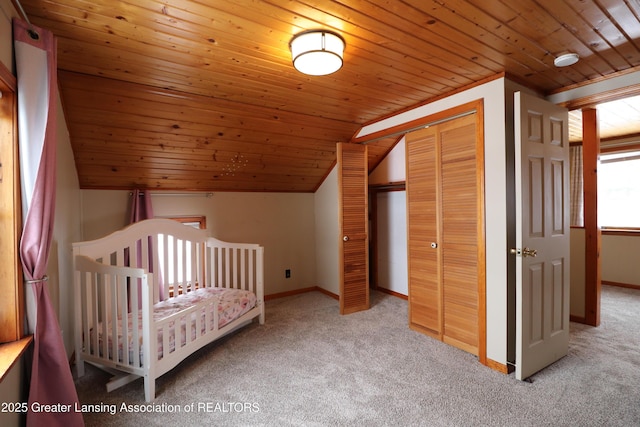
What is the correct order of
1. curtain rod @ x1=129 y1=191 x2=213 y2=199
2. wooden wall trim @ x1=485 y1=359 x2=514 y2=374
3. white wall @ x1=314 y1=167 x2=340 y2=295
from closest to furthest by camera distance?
wooden wall trim @ x1=485 y1=359 x2=514 y2=374, curtain rod @ x1=129 y1=191 x2=213 y2=199, white wall @ x1=314 y1=167 x2=340 y2=295

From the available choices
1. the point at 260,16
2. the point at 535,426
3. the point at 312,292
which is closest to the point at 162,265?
the point at 312,292

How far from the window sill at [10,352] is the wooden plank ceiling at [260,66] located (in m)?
1.54

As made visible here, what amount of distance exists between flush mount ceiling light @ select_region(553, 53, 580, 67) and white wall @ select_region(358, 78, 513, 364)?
1.07 ft

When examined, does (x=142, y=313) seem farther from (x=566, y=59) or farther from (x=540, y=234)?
(x=566, y=59)

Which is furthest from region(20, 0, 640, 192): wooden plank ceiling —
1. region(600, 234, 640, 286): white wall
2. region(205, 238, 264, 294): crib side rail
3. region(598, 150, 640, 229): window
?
region(600, 234, 640, 286): white wall

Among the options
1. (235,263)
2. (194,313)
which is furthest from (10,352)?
(235,263)

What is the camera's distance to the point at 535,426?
1734 millimetres

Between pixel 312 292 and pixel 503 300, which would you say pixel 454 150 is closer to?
pixel 503 300

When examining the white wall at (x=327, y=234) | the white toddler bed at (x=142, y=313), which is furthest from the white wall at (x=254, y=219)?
the white toddler bed at (x=142, y=313)

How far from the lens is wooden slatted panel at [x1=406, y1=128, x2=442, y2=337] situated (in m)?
2.89

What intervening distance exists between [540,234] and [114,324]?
10.1 feet

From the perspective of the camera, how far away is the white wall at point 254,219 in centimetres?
328

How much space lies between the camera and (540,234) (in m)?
2.29

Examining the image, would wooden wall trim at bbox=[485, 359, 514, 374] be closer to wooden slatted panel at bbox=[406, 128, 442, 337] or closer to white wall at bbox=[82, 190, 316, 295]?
wooden slatted panel at bbox=[406, 128, 442, 337]
